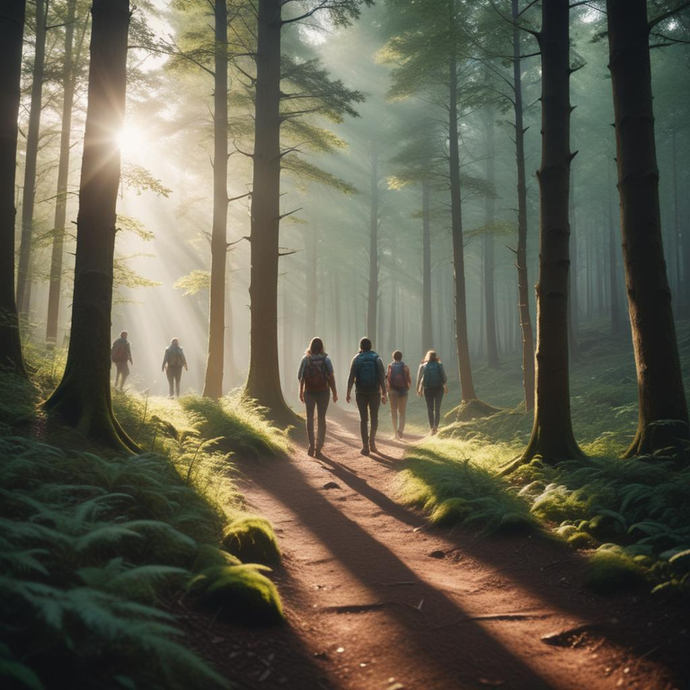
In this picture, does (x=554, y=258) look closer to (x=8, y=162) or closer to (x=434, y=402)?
(x=434, y=402)

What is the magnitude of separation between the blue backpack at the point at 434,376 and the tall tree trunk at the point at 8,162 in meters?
9.24

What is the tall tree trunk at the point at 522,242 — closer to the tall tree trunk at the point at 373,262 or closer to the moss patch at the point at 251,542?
the moss patch at the point at 251,542

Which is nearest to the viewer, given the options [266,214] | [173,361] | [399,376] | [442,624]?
[442,624]

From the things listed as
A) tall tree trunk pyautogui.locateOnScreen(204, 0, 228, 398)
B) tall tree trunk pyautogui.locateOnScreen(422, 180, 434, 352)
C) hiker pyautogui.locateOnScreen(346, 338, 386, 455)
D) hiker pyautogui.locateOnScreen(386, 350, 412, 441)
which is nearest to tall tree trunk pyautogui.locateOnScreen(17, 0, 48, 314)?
tall tree trunk pyautogui.locateOnScreen(204, 0, 228, 398)

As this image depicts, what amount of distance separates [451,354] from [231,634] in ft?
121

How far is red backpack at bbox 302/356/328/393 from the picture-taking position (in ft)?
30.1

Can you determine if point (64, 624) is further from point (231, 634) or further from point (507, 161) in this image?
point (507, 161)

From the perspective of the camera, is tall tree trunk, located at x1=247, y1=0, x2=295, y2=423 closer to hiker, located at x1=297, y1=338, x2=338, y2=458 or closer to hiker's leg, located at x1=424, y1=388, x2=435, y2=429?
hiker, located at x1=297, y1=338, x2=338, y2=458

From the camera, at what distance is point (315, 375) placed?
30.1 ft

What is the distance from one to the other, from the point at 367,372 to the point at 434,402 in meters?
4.34

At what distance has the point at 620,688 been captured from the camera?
2.58 m

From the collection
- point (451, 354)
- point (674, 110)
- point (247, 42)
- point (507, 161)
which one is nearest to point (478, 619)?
point (247, 42)

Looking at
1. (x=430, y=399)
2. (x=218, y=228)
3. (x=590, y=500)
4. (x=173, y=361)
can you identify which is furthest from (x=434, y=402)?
(x=173, y=361)

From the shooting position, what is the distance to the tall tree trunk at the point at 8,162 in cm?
673
